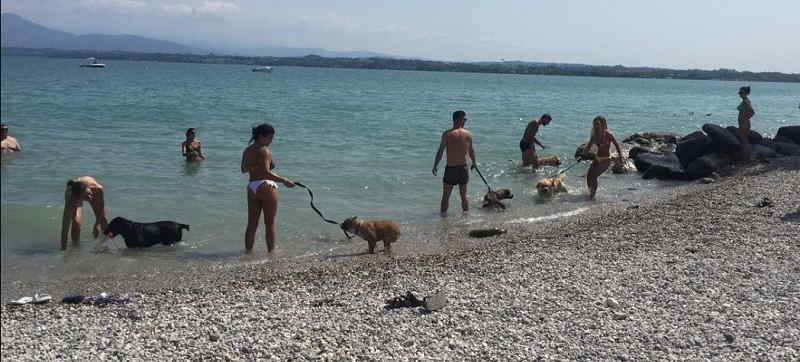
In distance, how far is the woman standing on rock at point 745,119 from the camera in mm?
16845

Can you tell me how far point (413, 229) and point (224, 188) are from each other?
489 centimetres

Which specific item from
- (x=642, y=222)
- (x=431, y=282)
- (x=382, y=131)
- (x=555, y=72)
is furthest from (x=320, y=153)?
(x=555, y=72)

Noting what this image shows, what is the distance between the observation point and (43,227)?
6.84 metres

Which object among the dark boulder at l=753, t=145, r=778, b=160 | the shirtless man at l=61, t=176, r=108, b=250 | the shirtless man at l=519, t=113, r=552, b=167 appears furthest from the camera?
the dark boulder at l=753, t=145, r=778, b=160

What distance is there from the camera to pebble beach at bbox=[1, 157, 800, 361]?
516 cm

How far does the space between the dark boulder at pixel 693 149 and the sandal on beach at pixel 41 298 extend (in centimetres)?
1529

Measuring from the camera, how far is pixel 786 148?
19.0m

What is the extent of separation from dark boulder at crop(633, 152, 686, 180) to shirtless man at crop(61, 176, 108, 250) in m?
12.9

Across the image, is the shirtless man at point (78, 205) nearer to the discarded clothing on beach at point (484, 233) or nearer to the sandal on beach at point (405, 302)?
the sandal on beach at point (405, 302)

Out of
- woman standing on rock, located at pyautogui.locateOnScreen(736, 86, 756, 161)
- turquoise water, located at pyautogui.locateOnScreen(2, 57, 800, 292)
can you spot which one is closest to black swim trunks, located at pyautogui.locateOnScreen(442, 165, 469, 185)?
turquoise water, located at pyautogui.locateOnScreen(2, 57, 800, 292)

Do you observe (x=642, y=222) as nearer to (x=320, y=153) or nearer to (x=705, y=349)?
(x=705, y=349)

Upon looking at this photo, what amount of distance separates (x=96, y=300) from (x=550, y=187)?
9616 millimetres

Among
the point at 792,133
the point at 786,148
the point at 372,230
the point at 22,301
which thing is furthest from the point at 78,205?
the point at 792,133

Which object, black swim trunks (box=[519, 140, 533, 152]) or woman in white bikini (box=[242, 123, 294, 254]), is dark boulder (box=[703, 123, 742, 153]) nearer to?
black swim trunks (box=[519, 140, 533, 152])
